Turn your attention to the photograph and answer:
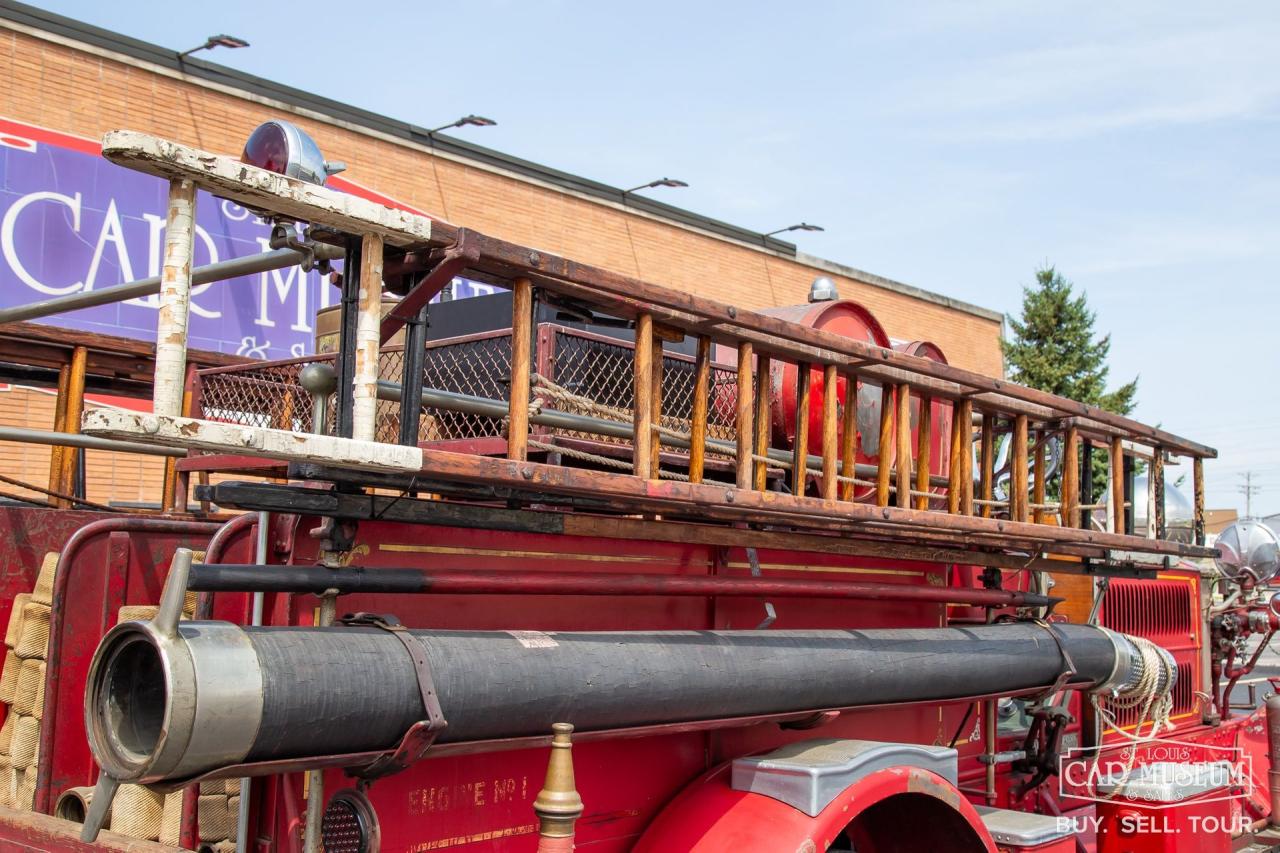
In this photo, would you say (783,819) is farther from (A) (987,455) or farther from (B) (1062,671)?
(B) (1062,671)

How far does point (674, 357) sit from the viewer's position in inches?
171

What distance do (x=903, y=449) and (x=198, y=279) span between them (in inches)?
90.0

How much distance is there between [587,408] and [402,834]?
1326mm

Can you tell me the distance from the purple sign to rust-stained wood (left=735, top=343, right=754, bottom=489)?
927 cm

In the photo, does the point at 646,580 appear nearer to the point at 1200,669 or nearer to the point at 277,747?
the point at 277,747

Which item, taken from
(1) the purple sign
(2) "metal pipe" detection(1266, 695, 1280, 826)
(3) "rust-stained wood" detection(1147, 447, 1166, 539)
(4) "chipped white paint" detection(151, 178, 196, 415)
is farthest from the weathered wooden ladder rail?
(1) the purple sign

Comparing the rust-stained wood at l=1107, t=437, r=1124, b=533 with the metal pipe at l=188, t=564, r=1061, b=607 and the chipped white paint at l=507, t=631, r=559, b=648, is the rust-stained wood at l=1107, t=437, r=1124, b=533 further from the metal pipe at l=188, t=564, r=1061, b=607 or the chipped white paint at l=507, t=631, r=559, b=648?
the chipped white paint at l=507, t=631, r=559, b=648

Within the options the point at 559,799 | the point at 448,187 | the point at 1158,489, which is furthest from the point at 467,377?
the point at 448,187

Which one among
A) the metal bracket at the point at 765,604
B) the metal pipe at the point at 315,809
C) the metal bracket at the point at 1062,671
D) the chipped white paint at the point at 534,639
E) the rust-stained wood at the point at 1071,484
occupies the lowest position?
the metal pipe at the point at 315,809

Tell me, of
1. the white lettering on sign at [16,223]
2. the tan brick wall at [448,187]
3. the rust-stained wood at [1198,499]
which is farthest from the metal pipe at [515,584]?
the tan brick wall at [448,187]

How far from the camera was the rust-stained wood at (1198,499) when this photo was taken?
6.32 m

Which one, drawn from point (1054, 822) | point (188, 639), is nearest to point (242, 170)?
point (188, 639)

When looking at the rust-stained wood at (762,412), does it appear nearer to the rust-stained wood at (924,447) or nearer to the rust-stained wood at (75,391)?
the rust-stained wood at (924,447)

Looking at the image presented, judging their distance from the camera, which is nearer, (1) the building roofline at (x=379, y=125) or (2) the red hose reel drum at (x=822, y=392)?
(2) the red hose reel drum at (x=822, y=392)
